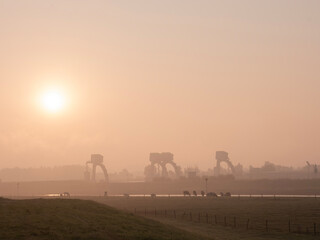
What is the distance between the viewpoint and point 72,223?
47188 mm

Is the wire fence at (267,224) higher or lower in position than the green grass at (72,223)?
lower

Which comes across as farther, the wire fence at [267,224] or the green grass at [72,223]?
the wire fence at [267,224]

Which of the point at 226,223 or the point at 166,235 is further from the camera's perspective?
the point at 226,223

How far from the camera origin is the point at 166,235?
48.4m

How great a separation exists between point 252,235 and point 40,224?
2299 cm

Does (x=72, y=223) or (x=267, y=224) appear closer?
(x=72, y=223)

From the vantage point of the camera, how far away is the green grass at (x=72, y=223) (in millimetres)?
43625

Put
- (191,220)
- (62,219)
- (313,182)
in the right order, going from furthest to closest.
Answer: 1. (313,182)
2. (191,220)
3. (62,219)

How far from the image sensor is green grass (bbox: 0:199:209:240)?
143 feet

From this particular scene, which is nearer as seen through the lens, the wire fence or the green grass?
the green grass

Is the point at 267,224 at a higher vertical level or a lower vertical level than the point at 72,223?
lower

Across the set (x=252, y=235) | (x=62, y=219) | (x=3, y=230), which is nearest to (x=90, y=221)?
(x=62, y=219)

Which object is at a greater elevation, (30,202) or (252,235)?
(30,202)

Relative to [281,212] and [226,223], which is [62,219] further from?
[281,212]
